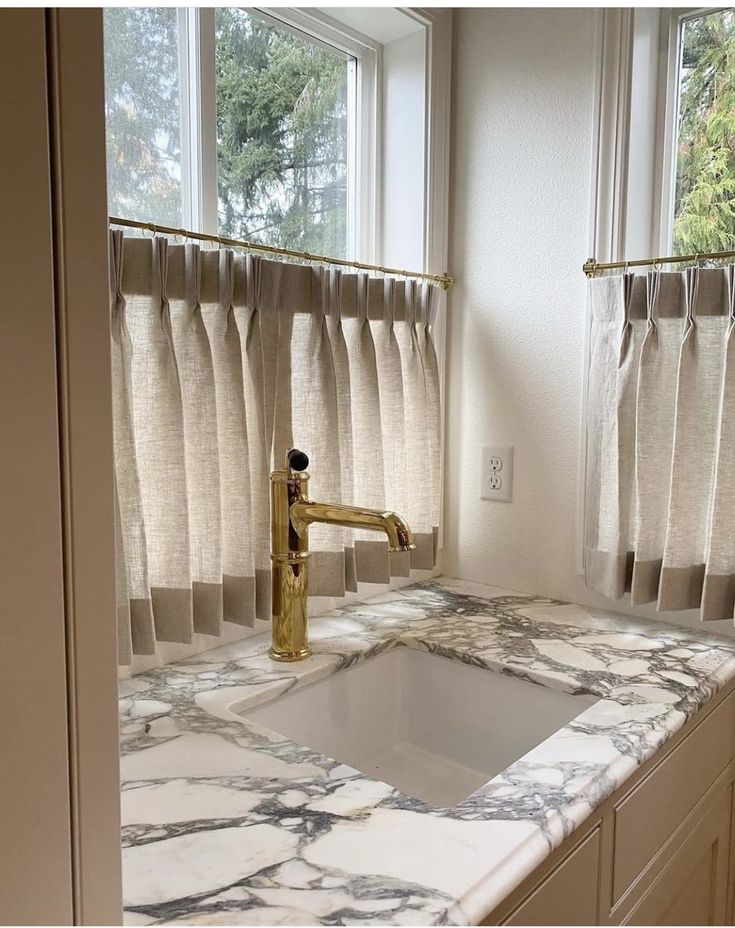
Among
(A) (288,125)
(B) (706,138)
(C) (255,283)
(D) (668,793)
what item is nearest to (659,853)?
(D) (668,793)

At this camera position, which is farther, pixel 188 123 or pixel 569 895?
pixel 188 123

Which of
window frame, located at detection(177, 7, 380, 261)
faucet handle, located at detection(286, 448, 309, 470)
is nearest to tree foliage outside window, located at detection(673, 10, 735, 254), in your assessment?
window frame, located at detection(177, 7, 380, 261)

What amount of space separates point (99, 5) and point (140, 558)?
78 cm

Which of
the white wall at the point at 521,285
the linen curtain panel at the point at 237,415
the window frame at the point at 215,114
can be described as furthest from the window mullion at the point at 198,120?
the white wall at the point at 521,285

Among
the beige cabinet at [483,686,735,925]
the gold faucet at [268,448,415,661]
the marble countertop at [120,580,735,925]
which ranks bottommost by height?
the beige cabinet at [483,686,735,925]

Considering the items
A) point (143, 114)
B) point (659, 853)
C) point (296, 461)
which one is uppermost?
point (143, 114)

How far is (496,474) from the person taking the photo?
5.33ft

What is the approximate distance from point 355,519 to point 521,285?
2.45 ft

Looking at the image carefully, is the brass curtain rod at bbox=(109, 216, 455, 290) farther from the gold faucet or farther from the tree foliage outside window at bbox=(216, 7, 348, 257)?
the gold faucet

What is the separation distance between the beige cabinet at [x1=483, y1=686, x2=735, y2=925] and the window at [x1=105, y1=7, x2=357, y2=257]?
1055 millimetres

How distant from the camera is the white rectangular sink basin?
1.17 meters

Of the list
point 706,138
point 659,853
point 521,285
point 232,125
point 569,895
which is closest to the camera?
point 569,895

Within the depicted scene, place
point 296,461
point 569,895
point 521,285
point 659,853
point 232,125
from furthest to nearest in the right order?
point 521,285, point 232,125, point 296,461, point 659,853, point 569,895

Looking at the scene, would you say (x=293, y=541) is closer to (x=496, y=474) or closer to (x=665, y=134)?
(x=496, y=474)
